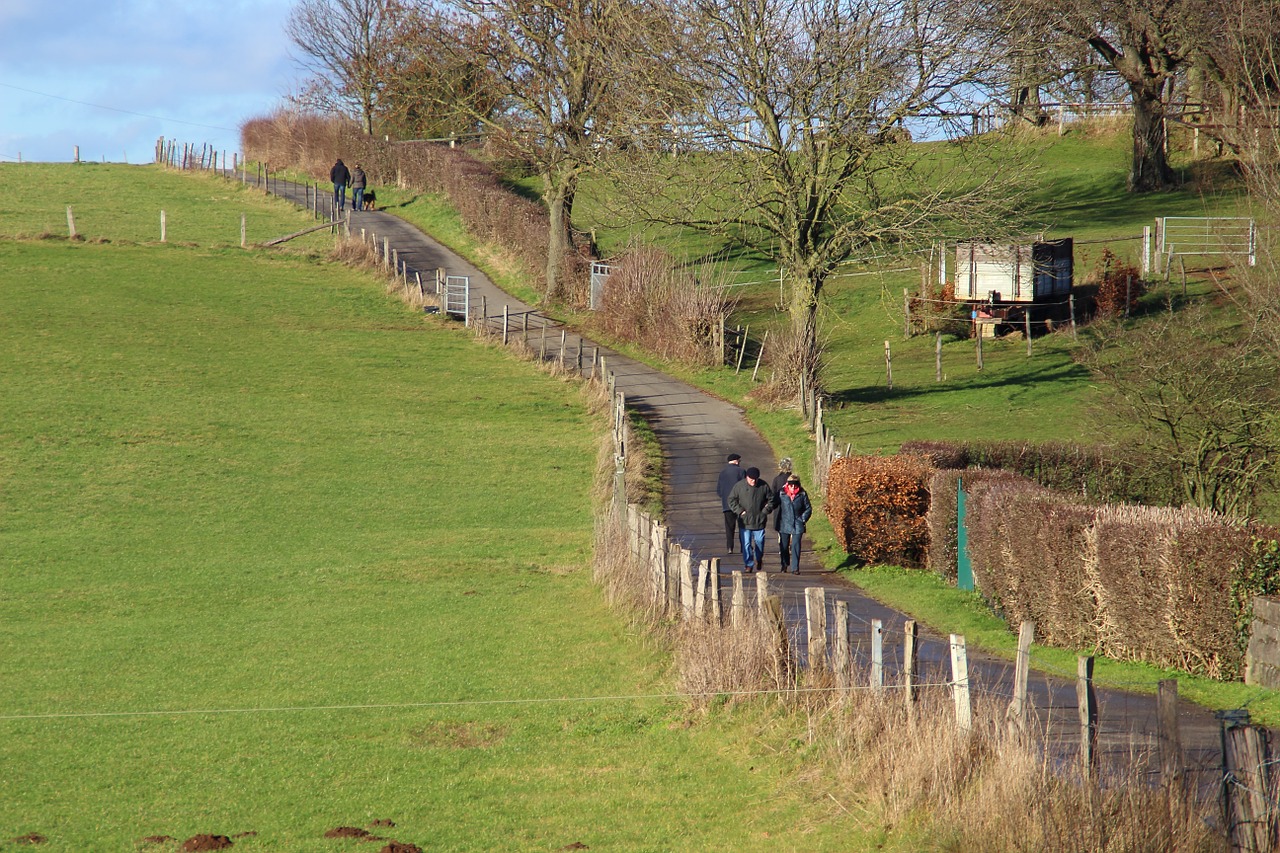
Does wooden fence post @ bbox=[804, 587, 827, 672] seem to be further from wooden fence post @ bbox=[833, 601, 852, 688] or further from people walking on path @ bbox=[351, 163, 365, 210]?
people walking on path @ bbox=[351, 163, 365, 210]

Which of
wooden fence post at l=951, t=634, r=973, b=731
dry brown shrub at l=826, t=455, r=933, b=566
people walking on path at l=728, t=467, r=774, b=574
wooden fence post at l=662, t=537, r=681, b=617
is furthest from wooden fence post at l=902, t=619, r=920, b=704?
dry brown shrub at l=826, t=455, r=933, b=566

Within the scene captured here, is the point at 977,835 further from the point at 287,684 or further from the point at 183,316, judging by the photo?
the point at 183,316

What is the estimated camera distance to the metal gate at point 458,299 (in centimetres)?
4377

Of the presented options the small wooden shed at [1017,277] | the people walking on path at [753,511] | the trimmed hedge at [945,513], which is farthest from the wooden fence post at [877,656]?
the small wooden shed at [1017,277]

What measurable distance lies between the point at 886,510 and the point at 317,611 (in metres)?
8.84

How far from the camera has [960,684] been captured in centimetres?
928

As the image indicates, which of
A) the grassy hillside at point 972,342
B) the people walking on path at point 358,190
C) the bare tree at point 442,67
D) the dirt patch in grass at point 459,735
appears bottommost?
the dirt patch in grass at point 459,735

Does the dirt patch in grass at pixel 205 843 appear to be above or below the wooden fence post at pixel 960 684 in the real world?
below

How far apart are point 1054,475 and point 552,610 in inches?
401

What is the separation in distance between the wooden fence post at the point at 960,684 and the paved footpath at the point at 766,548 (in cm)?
39

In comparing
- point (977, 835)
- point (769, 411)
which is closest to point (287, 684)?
point (977, 835)

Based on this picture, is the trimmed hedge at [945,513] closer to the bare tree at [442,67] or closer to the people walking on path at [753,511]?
the people walking on path at [753,511]

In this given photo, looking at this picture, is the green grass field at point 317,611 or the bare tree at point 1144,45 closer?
the green grass field at point 317,611

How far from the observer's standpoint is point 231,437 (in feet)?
98.1
